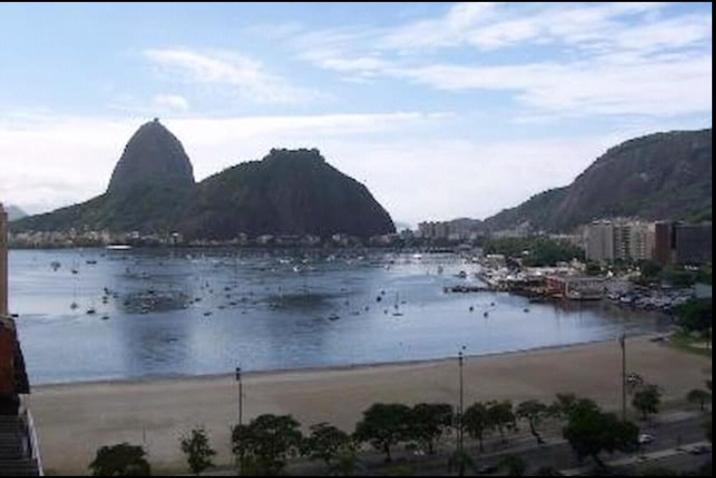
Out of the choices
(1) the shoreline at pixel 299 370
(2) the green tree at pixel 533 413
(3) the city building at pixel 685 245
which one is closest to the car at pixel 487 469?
(2) the green tree at pixel 533 413

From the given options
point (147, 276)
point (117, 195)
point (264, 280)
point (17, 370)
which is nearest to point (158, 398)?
point (17, 370)

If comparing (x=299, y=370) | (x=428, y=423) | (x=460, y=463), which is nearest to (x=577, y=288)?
(x=299, y=370)

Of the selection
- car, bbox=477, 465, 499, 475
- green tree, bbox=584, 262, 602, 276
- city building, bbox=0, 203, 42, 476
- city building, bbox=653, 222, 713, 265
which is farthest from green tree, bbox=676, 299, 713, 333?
city building, bbox=653, 222, 713, 265

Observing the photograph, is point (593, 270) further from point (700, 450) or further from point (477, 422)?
point (700, 450)

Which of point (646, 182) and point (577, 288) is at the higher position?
point (646, 182)

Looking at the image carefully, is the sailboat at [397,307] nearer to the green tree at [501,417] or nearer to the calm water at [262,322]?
the calm water at [262,322]

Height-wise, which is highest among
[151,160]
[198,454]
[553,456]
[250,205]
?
[151,160]
